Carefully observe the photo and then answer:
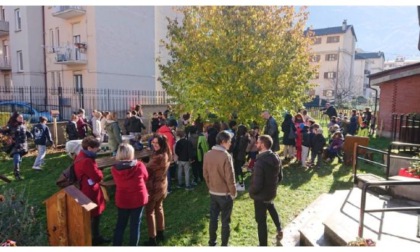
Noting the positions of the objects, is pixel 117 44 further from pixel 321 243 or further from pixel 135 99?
pixel 321 243

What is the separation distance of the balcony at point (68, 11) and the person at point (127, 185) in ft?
66.4

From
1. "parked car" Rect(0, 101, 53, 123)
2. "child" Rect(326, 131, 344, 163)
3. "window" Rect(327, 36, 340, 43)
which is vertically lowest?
"child" Rect(326, 131, 344, 163)

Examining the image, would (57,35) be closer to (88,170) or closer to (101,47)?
(101,47)

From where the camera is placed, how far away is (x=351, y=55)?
5662 centimetres

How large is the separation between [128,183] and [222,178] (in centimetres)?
140

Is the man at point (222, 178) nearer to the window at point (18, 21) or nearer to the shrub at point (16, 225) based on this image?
the shrub at point (16, 225)

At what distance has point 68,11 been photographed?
21.2 meters

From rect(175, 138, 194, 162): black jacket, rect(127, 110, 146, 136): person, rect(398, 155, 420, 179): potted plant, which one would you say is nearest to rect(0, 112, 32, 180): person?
rect(127, 110, 146, 136): person

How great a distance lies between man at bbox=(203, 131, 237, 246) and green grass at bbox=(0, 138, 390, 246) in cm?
71

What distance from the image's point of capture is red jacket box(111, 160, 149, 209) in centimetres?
436

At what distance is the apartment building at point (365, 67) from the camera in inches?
2421

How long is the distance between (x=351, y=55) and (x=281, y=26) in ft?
173

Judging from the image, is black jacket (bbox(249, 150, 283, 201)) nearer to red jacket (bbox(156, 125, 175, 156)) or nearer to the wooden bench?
red jacket (bbox(156, 125, 175, 156))

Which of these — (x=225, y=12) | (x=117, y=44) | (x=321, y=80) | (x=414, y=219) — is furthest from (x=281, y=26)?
(x=321, y=80)
